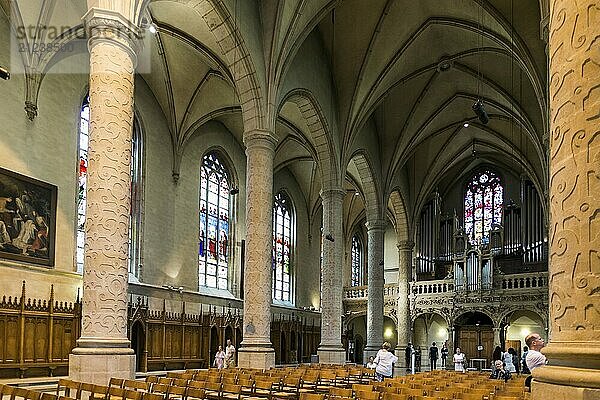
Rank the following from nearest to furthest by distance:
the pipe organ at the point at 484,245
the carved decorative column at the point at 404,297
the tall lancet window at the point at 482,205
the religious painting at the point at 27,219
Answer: the religious painting at the point at 27,219 → the carved decorative column at the point at 404,297 → the pipe organ at the point at 484,245 → the tall lancet window at the point at 482,205

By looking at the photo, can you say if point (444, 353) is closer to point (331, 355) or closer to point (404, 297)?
point (404, 297)

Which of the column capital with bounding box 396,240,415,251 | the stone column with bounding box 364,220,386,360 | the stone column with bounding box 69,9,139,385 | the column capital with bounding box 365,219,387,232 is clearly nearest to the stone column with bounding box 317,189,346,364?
the stone column with bounding box 364,220,386,360

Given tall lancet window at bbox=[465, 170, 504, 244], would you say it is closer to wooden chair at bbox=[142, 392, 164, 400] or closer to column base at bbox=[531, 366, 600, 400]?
wooden chair at bbox=[142, 392, 164, 400]

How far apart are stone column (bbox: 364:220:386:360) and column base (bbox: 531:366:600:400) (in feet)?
84.9

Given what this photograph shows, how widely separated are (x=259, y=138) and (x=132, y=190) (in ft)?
25.0

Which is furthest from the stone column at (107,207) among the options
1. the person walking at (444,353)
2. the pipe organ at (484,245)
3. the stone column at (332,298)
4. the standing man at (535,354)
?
the person walking at (444,353)

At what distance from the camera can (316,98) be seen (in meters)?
24.0

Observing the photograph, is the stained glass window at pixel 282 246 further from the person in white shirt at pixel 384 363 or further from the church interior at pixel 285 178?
the person in white shirt at pixel 384 363

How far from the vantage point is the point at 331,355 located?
2381cm

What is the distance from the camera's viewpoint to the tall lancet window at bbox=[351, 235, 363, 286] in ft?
145

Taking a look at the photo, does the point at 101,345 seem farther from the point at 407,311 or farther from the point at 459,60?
the point at 407,311

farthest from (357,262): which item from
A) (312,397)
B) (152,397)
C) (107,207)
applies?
(152,397)

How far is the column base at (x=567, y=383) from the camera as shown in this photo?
3.21 m

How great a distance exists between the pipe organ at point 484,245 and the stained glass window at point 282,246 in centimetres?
905
